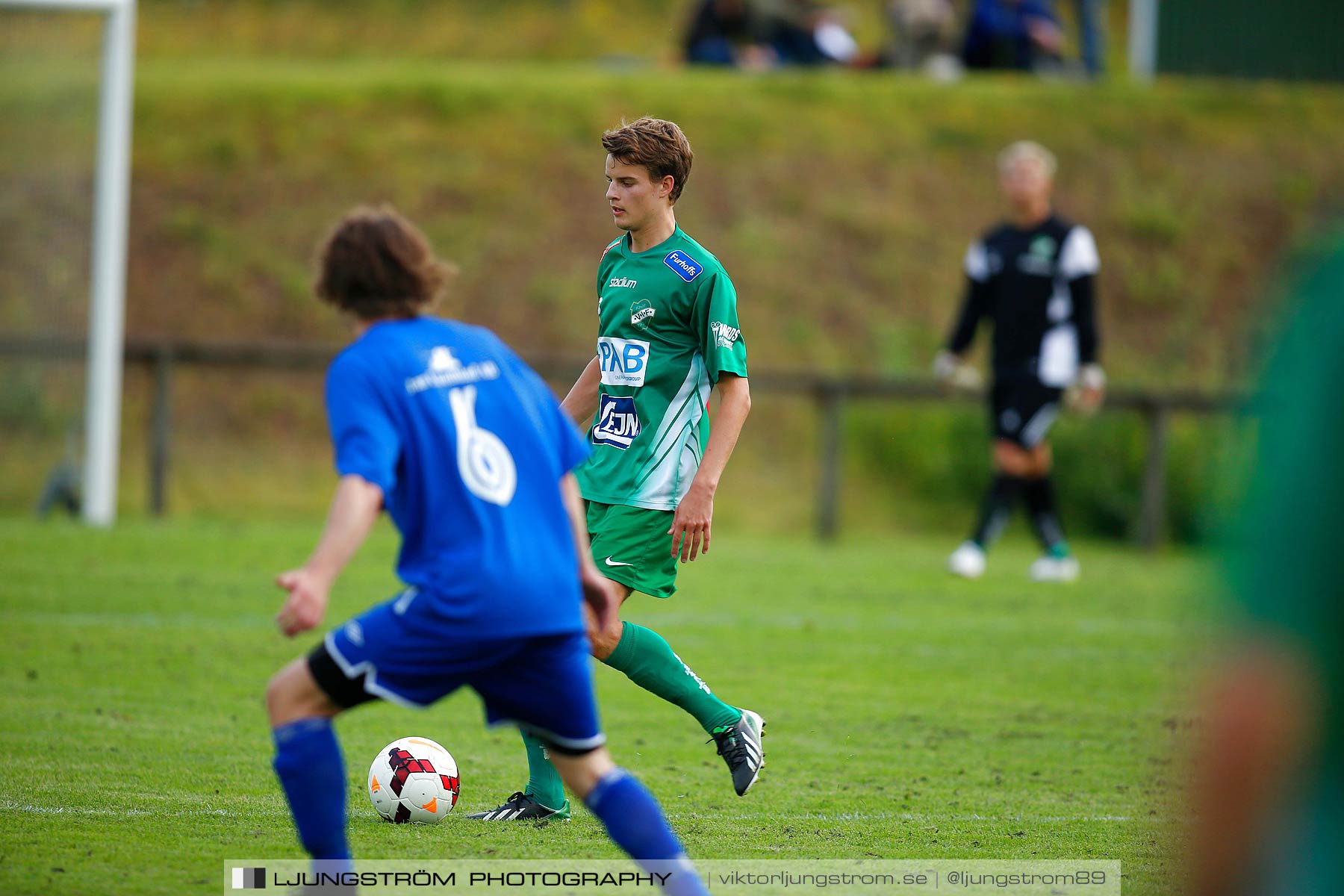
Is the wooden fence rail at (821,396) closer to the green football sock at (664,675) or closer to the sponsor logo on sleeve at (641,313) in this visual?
the sponsor logo on sleeve at (641,313)

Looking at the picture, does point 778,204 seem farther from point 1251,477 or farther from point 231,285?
point 1251,477

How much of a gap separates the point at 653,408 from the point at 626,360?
0.17 m

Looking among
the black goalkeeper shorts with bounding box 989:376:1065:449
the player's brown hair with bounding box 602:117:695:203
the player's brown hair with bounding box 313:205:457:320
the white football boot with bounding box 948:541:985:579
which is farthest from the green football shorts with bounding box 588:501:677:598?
the black goalkeeper shorts with bounding box 989:376:1065:449

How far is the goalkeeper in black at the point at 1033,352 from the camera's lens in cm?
1059

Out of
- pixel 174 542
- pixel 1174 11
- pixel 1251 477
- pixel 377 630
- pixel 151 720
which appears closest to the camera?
pixel 1251 477

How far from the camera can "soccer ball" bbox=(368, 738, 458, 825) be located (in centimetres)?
443

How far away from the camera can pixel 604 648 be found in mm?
4523

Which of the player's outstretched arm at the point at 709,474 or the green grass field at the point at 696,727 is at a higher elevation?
the player's outstretched arm at the point at 709,474

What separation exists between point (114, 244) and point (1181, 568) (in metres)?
8.66

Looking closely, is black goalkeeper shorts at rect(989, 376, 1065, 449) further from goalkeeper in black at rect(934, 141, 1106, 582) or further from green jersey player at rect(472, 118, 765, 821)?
green jersey player at rect(472, 118, 765, 821)

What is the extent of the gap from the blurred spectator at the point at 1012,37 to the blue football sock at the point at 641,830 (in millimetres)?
18010

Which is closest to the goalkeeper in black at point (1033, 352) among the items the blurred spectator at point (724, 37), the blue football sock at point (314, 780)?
the blue football sock at point (314, 780)

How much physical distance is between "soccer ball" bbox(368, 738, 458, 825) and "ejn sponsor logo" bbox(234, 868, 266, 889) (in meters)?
0.62

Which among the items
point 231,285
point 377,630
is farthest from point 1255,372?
point 231,285
